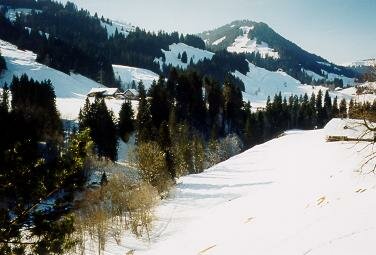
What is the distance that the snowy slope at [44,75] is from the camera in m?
142

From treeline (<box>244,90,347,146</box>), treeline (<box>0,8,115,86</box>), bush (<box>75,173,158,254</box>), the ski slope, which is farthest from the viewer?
treeline (<box>0,8,115,86</box>)

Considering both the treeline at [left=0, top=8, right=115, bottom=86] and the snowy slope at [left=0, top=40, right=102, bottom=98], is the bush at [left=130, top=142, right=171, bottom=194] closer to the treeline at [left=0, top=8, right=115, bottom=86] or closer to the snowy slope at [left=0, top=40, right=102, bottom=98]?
the snowy slope at [left=0, top=40, right=102, bottom=98]

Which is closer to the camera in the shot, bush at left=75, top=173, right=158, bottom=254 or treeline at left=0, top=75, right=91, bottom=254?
treeline at left=0, top=75, right=91, bottom=254

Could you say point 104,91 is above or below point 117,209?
above

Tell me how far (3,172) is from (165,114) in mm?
85836

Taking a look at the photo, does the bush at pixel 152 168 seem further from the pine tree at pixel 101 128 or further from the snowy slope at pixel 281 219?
the pine tree at pixel 101 128

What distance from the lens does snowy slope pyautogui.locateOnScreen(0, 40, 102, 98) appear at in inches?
5593

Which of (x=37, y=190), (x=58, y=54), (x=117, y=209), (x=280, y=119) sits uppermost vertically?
(x=58, y=54)

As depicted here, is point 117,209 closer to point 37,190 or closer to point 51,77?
point 37,190

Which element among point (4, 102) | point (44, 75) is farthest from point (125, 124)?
point (44, 75)

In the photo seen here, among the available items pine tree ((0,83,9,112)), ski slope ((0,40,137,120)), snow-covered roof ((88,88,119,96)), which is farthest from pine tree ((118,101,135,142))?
snow-covered roof ((88,88,119,96))

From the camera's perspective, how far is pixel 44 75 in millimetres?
150375

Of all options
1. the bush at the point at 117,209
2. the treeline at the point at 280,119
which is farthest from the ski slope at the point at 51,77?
the bush at the point at 117,209

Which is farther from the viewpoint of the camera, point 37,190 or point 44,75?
point 44,75
